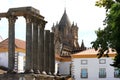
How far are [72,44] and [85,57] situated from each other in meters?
43.5

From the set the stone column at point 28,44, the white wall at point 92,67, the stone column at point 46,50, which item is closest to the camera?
the stone column at point 28,44

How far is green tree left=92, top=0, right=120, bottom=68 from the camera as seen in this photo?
26219mm

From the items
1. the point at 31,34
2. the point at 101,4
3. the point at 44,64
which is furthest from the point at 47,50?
the point at 101,4

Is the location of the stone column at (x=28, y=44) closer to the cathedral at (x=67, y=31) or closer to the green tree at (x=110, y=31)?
the green tree at (x=110, y=31)

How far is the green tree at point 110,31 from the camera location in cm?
2622

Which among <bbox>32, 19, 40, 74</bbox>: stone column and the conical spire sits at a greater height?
the conical spire

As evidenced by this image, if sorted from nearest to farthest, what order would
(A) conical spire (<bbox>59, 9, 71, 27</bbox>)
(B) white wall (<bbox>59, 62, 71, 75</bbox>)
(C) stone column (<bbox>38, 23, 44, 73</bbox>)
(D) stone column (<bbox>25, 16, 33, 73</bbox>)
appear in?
1. (D) stone column (<bbox>25, 16, 33, 73</bbox>)
2. (C) stone column (<bbox>38, 23, 44, 73</bbox>)
3. (B) white wall (<bbox>59, 62, 71, 75</bbox>)
4. (A) conical spire (<bbox>59, 9, 71, 27</bbox>)

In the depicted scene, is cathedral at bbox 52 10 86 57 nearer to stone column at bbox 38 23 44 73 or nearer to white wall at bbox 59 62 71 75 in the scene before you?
white wall at bbox 59 62 71 75

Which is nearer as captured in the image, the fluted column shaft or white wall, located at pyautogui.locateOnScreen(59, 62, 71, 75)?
the fluted column shaft

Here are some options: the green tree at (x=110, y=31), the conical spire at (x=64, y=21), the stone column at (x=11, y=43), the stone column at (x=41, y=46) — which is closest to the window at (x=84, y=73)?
→ the stone column at (x=41, y=46)

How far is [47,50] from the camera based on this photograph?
51656 mm

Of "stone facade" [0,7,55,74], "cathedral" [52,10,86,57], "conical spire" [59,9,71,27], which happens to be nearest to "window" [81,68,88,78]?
"stone facade" [0,7,55,74]

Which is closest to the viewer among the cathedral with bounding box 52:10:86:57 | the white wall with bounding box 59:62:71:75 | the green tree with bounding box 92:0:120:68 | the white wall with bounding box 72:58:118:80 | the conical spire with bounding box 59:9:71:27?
the green tree with bounding box 92:0:120:68

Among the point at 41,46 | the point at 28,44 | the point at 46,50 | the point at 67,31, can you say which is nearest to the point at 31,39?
the point at 28,44
